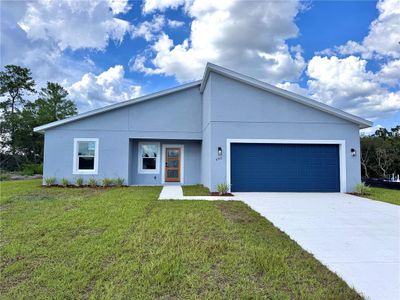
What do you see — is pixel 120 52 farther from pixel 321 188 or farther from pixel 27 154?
pixel 27 154

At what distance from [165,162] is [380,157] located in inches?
716

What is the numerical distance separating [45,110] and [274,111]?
27318 mm

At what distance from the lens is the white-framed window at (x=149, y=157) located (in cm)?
1376

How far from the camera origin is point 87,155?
12.7 metres

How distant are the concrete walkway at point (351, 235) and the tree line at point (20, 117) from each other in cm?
2711

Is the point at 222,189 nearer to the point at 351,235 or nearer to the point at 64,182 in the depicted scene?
the point at 351,235

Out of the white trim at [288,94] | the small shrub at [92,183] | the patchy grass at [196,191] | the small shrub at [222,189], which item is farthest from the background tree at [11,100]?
the small shrub at [222,189]

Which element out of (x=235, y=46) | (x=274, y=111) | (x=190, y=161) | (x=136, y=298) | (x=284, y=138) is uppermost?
(x=235, y=46)

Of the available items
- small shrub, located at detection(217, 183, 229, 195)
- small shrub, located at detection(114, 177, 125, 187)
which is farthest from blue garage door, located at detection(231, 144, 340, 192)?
small shrub, located at detection(114, 177, 125, 187)

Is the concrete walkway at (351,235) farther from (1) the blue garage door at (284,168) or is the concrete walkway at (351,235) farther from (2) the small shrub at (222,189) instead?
(1) the blue garage door at (284,168)

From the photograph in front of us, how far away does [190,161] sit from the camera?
45.7ft

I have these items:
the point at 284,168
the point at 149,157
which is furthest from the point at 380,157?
the point at 149,157

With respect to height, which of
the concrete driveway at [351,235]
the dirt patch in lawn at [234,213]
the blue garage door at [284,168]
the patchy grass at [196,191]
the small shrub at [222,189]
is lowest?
the concrete driveway at [351,235]

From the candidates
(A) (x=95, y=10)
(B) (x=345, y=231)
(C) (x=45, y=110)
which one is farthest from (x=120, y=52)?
(C) (x=45, y=110)
